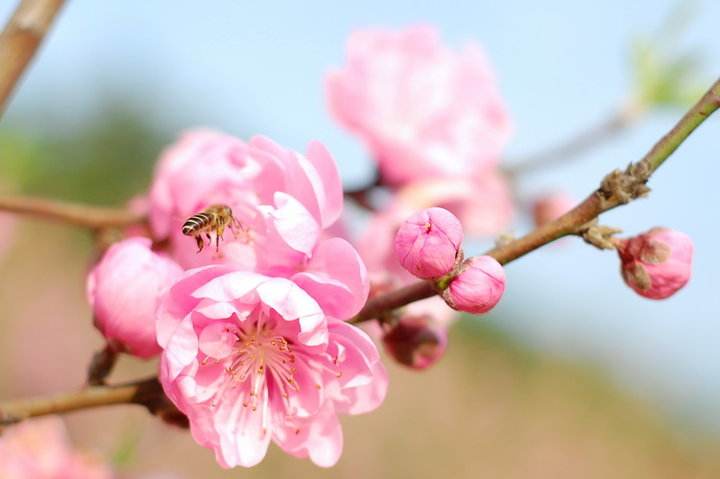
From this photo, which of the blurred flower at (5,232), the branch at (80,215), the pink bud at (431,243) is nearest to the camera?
the pink bud at (431,243)

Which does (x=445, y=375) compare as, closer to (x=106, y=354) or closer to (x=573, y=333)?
(x=573, y=333)

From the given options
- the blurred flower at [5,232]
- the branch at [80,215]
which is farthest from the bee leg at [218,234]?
the blurred flower at [5,232]

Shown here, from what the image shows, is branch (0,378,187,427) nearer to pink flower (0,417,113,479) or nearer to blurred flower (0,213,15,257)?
pink flower (0,417,113,479)

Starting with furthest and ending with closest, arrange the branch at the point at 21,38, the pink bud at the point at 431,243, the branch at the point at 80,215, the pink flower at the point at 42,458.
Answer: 1. the pink flower at the point at 42,458
2. the branch at the point at 80,215
3. the branch at the point at 21,38
4. the pink bud at the point at 431,243

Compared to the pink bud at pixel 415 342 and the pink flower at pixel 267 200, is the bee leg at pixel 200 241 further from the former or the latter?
the pink bud at pixel 415 342

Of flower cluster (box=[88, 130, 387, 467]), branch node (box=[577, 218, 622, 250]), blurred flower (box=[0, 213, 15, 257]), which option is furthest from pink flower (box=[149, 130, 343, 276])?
blurred flower (box=[0, 213, 15, 257])

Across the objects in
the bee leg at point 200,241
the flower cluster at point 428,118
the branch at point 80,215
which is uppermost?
the flower cluster at point 428,118
